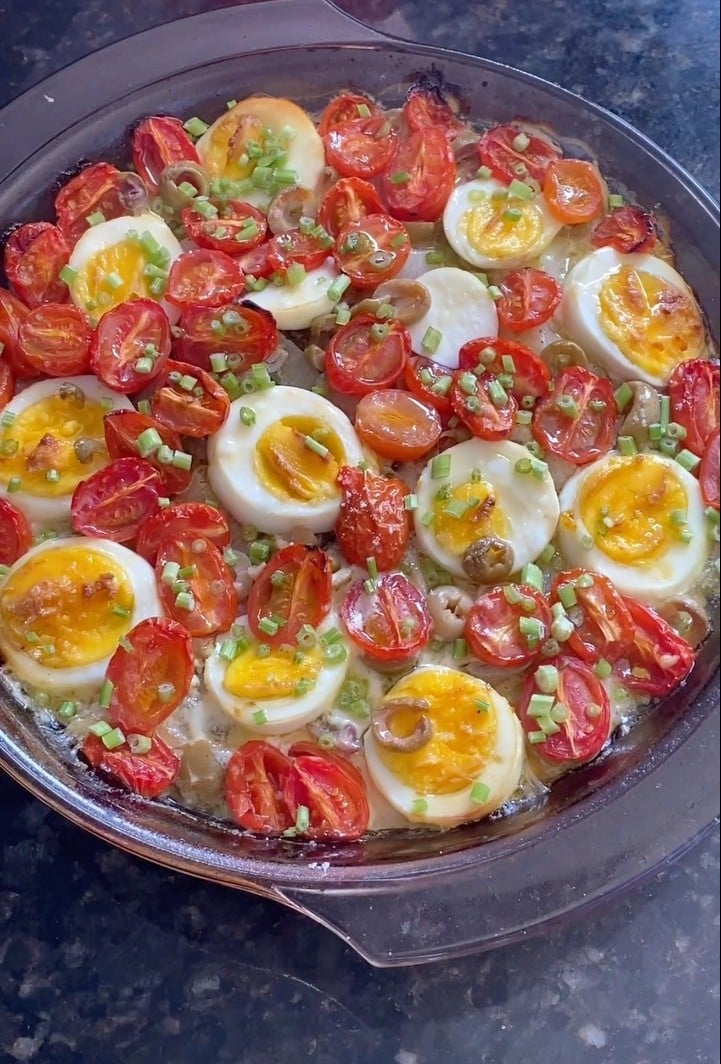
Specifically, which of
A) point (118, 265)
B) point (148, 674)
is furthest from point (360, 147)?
point (148, 674)

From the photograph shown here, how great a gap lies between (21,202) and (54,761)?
3.89 ft

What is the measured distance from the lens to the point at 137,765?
1.94 m

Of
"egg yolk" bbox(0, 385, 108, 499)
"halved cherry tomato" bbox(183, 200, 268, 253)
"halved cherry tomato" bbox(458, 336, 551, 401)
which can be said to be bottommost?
"egg yolk" bbox(0, 385, 108, 499)

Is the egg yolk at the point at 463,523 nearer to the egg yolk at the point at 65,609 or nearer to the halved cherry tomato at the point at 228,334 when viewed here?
the halved cherry tomato at the point at 228,334

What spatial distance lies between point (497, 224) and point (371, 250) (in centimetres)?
30

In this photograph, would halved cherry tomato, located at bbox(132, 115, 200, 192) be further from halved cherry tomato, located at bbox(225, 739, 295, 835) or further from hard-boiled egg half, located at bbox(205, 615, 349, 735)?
halved cherry tomato, located at bbox(225, 739, 295, 835)

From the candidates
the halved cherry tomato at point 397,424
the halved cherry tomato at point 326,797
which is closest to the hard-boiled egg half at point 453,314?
the halved cherry tomato at point 397,424

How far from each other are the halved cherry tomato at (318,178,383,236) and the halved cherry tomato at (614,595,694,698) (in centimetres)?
103

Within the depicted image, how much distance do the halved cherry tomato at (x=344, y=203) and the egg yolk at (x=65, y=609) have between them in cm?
93

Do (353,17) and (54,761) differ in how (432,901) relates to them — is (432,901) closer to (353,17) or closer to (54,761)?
(54,761)

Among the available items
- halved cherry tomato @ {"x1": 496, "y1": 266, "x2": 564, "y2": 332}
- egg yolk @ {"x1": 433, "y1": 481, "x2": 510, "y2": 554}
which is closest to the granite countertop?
egg yolk @ {"x1": 433, "y1": 481, "x2": 510, "y2": 554}

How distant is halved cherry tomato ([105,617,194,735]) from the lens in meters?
1.97

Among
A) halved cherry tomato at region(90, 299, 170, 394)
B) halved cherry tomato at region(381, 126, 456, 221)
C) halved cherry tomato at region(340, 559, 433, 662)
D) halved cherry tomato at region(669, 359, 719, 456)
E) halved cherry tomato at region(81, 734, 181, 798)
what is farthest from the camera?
halved cherry tomato at region(381, 126, 456, 221)

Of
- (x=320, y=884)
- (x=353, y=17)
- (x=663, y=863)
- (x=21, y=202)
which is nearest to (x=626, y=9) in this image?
(x=353, y=17)
